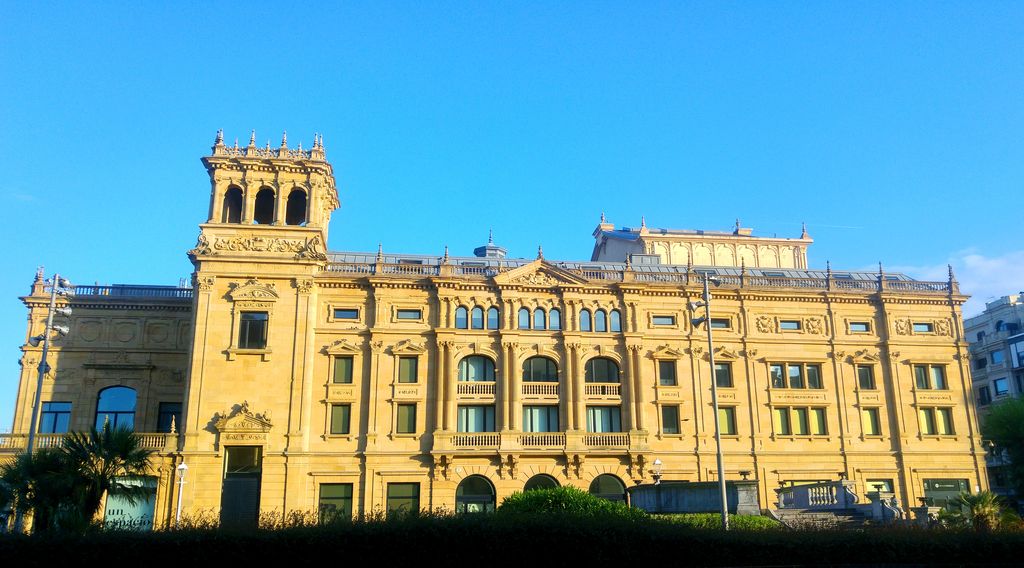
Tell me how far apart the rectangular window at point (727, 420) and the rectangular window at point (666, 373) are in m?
3.25

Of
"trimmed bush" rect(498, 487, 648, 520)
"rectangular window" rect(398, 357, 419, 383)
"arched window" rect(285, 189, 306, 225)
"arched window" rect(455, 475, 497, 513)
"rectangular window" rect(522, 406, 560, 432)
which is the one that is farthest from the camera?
"arched window" rect(285, 189, 306, 225)

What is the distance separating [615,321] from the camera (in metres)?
51.8

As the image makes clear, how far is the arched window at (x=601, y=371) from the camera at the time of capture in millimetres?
50562

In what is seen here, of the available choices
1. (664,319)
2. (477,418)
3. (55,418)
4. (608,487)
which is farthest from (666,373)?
(55,418)

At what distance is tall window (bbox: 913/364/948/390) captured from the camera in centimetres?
5366

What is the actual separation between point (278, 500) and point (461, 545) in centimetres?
2737

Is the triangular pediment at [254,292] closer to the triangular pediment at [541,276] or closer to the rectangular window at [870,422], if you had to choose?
the triangular pediment at [541,276]

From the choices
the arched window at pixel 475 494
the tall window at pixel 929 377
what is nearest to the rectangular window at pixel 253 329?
the arched window at pixel 475 494

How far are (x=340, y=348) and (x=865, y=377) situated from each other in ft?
107

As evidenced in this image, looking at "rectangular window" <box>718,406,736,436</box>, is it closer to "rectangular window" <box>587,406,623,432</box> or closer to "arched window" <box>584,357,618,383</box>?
"rectangular window" <box>587,406,623,432</box>

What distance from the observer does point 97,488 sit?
2861cm

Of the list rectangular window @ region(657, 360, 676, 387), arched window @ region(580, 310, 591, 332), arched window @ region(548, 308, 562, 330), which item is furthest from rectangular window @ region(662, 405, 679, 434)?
arched window @ region(548, 308, 562, 330)

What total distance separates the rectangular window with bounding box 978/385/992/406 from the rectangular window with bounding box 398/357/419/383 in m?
52.1

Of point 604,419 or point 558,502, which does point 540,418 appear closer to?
point 604,419
